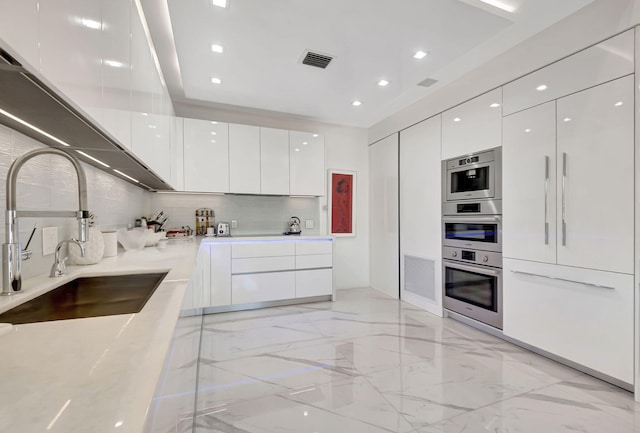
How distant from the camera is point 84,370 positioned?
514 mm

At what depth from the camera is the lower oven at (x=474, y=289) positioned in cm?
265

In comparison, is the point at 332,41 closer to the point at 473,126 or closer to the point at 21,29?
the point at 473,126

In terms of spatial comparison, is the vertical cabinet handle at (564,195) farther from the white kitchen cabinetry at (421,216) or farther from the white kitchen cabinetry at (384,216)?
the white kitchen cabinetry at (384,216)

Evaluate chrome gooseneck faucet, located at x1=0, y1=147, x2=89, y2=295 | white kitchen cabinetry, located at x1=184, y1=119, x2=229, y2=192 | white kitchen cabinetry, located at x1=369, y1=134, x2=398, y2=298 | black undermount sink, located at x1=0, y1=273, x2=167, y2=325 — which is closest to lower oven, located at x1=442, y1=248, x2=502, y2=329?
white kitchen cabinetry, located at x1=369, y1=134, x2=398, y2=298

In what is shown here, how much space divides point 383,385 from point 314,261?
1.99 metres

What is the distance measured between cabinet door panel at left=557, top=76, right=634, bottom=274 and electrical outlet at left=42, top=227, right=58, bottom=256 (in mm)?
3139

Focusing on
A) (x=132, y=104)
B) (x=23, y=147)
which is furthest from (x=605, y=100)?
(x=23, y=147)

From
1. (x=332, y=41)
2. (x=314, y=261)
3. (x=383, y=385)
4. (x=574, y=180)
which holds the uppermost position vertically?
(x=332, y=41)

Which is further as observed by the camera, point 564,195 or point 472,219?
point 472,219

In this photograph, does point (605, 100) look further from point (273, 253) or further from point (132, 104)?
point (273, 253)

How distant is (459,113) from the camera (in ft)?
9.81

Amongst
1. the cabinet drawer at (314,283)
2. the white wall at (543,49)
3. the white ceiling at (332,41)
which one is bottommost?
the cabinet drawer at (314,283)

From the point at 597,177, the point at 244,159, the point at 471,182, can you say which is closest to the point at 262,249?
the point at 244,159

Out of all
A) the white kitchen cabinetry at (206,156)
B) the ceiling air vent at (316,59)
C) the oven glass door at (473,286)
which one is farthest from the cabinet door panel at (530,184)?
the white kitchen cabinetry at (206,156)
